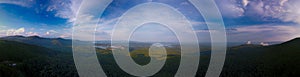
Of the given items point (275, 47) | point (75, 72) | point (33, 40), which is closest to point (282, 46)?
point (275, 47)

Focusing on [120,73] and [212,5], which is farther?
[120,73]

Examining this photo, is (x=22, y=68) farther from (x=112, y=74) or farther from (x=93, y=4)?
(x=93, y=4)

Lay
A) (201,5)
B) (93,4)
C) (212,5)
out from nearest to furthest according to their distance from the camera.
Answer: (201,5) → (212,5) → (93,4)

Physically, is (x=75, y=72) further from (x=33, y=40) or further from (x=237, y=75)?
(x=33, y=40)

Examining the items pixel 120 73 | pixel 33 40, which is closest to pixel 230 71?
pixel 120 73

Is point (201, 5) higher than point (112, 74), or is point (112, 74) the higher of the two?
point (201, 5)

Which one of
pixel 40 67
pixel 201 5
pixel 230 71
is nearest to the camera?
pixel 201 5

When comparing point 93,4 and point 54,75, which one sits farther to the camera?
point 54,75

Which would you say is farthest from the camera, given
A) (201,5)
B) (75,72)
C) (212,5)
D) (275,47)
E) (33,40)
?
(33,40)

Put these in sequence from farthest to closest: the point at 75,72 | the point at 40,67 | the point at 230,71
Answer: the point at 40,67 → the point at 230,71 → the point at 75,72
